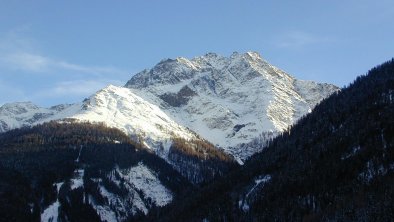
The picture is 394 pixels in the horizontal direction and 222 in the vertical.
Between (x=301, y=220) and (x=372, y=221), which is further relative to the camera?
(x=301, y=220)

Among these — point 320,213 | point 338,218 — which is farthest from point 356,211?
point 320,213

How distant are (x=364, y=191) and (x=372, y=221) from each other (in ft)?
93.8

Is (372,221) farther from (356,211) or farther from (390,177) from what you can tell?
(390,177)

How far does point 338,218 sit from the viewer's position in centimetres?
18100

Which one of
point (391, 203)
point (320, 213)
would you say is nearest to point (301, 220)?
point (320, 213)

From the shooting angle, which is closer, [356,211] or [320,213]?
[356,211]

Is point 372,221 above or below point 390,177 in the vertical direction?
below

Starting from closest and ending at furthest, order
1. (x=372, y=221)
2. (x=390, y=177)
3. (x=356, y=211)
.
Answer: (x=372, y=221), (x=356, y=211), (x=390, y=177)

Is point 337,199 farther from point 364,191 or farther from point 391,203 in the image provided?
point 391,203

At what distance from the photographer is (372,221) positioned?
168 m

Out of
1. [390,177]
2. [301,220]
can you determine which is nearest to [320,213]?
[301,220]

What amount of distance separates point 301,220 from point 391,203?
3227cm

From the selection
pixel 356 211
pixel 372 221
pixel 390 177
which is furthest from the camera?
pixel 390 177

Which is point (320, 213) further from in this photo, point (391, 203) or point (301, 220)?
point (391, 203)
